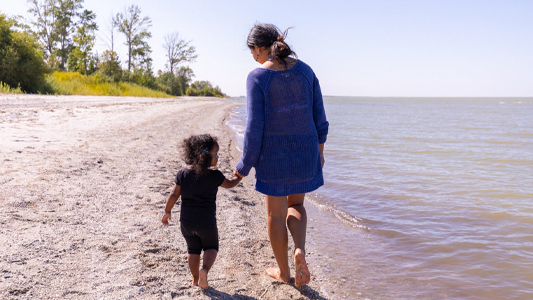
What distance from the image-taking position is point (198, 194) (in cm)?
254

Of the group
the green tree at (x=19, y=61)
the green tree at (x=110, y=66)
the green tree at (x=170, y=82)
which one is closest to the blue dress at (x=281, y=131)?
the green tree at (x=19, y=61)

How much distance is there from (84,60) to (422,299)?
39367mm

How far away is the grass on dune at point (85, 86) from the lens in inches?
→ 861

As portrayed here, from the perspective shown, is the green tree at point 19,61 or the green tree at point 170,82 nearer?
the green tree at point 19,61

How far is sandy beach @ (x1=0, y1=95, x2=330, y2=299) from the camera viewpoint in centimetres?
252

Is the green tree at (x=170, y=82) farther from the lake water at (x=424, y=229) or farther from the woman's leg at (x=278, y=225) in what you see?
the woman's leg at (x=278, y=225)

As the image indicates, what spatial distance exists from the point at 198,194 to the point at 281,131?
682 mm

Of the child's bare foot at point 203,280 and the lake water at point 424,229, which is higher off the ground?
the child's bare foot at point 203,280

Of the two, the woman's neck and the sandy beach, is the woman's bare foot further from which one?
the woman's neck

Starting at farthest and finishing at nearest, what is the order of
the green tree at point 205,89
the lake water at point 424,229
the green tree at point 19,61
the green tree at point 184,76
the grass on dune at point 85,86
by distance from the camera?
the green tree at point 205,89 → the green tree at point 184,76 → the grass on dune at point 85,86 → the green tree at point 19,61 → the lake water at point 424,229

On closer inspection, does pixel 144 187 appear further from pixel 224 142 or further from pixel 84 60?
pixel 84 60

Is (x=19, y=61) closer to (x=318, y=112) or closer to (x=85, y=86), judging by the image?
(x=85, y=86)

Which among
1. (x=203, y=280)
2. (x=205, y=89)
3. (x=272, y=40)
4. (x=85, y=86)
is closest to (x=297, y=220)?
(x=203, y=280)

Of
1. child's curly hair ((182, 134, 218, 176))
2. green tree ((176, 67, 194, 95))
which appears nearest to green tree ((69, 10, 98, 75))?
green tree ((176, 67, 194, 95))
